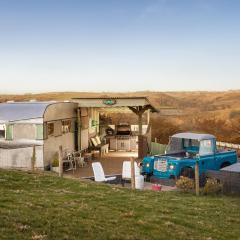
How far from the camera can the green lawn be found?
7836 millimetres

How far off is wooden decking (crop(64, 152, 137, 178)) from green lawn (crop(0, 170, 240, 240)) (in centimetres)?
767

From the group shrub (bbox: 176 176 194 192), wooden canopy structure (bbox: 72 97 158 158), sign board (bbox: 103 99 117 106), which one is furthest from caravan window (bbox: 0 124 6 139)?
shrub (bbox: 176 176 194 192)

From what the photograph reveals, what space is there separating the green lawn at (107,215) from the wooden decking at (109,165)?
7.67m

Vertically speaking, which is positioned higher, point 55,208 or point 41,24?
point 41,24

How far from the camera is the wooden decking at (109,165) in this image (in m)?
21.8

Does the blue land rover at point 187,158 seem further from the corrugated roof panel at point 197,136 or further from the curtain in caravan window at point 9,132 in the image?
the curtain in caravan window at point 9,132

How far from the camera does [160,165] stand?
18812 millimetres

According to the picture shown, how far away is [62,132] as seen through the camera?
2577cm

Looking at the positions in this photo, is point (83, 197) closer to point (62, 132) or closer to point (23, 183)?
point (23, 183)

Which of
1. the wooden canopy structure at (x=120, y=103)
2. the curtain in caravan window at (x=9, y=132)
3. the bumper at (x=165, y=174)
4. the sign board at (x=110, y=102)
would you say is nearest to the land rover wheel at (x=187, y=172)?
the bumper at (x=165, y=174)

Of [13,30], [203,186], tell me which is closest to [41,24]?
[13,30]

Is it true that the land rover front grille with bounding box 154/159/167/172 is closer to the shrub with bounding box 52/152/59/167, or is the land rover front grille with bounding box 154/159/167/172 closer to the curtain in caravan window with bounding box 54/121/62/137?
the shrub with bounding box 52/152/59/167

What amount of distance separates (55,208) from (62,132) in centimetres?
1632

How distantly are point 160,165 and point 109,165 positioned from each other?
6.13 metres
